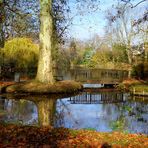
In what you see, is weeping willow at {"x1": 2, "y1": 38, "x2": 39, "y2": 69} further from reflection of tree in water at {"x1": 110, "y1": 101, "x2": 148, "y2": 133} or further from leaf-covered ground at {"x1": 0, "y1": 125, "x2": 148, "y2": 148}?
leaf-covered ground at {"x1": 0, "y1": 125, "x2": 148, "y2": 148}

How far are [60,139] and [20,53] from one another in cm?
3107

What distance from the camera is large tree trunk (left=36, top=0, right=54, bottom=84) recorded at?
90.7 ft

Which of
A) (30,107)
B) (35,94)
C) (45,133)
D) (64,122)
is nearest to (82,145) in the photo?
(45,133)

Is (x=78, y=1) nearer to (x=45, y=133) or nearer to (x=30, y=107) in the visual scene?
(x=30, y=107)

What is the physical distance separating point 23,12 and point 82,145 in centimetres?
1849

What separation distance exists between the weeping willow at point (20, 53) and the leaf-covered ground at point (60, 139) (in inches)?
1142

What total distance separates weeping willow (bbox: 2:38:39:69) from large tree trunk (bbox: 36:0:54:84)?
1132 cm

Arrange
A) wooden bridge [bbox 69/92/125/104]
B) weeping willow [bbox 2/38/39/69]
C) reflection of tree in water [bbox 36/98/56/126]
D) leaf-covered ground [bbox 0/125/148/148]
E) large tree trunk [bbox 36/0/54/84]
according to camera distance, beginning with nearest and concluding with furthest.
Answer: leaf-covered ground [bbox 0/125/148/148], reflection of tree in water [bbox 36/98/56/126], wooden bridge [bbox 69/92/125/104], large tree trunk [bbox 36/0/54/84], weeping willow [bbox 2/38/39/69]

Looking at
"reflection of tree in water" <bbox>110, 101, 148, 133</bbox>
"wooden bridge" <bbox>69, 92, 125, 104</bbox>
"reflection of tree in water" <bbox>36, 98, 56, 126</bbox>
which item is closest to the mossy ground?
"wooden bridge" <bbox>69, 92, 125, 104</bbox>

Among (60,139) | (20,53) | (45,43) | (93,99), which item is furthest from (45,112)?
(20,53)

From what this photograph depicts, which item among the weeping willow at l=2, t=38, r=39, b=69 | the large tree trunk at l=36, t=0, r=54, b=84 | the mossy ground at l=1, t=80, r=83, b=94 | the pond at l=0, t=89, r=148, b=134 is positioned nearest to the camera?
the pond at l=0, t=89, r=148, b=134

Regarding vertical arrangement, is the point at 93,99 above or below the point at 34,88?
below

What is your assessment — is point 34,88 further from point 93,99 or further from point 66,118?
point 66,118

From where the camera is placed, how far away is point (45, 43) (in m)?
28.2
